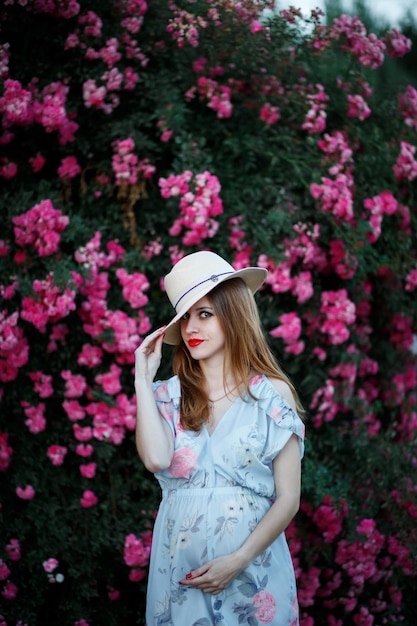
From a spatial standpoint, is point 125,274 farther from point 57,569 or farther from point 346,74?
point 346,74

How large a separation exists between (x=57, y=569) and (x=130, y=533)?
1.36 feet

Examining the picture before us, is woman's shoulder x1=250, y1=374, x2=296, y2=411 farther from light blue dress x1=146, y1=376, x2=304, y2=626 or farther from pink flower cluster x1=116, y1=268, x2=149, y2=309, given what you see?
pink flower cluster x1=116, y1=268, x2=149, y2=309

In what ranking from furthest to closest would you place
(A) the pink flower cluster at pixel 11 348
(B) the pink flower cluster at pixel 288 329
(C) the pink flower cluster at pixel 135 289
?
1. (B) the pink flower cluster at pixel 288 329
2. (C) the pink flower cluster at pixel 135 289
3. (A) the pink flower cluster at pixel 11 348

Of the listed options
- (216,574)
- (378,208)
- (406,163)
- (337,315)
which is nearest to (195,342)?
(216,574)

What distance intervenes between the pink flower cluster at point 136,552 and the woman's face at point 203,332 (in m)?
1.39

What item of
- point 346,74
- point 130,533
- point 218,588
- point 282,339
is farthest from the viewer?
point 346,74

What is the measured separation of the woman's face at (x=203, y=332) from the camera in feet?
7.16

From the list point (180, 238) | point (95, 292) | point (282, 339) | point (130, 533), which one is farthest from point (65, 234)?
point (130, 533)

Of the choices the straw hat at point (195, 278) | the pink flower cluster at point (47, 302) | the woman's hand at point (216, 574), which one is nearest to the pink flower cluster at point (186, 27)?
the pink flower cluster at point (47, 302)

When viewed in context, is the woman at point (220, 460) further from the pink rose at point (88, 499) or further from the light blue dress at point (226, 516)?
the pink rose at point (88, 499)

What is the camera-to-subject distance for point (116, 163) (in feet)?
11.2

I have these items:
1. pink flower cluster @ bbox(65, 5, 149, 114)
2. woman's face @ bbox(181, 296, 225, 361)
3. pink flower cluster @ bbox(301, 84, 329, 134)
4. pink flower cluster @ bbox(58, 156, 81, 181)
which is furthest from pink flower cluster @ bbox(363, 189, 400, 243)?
woman's face @ bbox(181, 296, 225, 361)

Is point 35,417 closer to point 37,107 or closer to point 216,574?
point 37,107

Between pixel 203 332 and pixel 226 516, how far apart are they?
549mm
